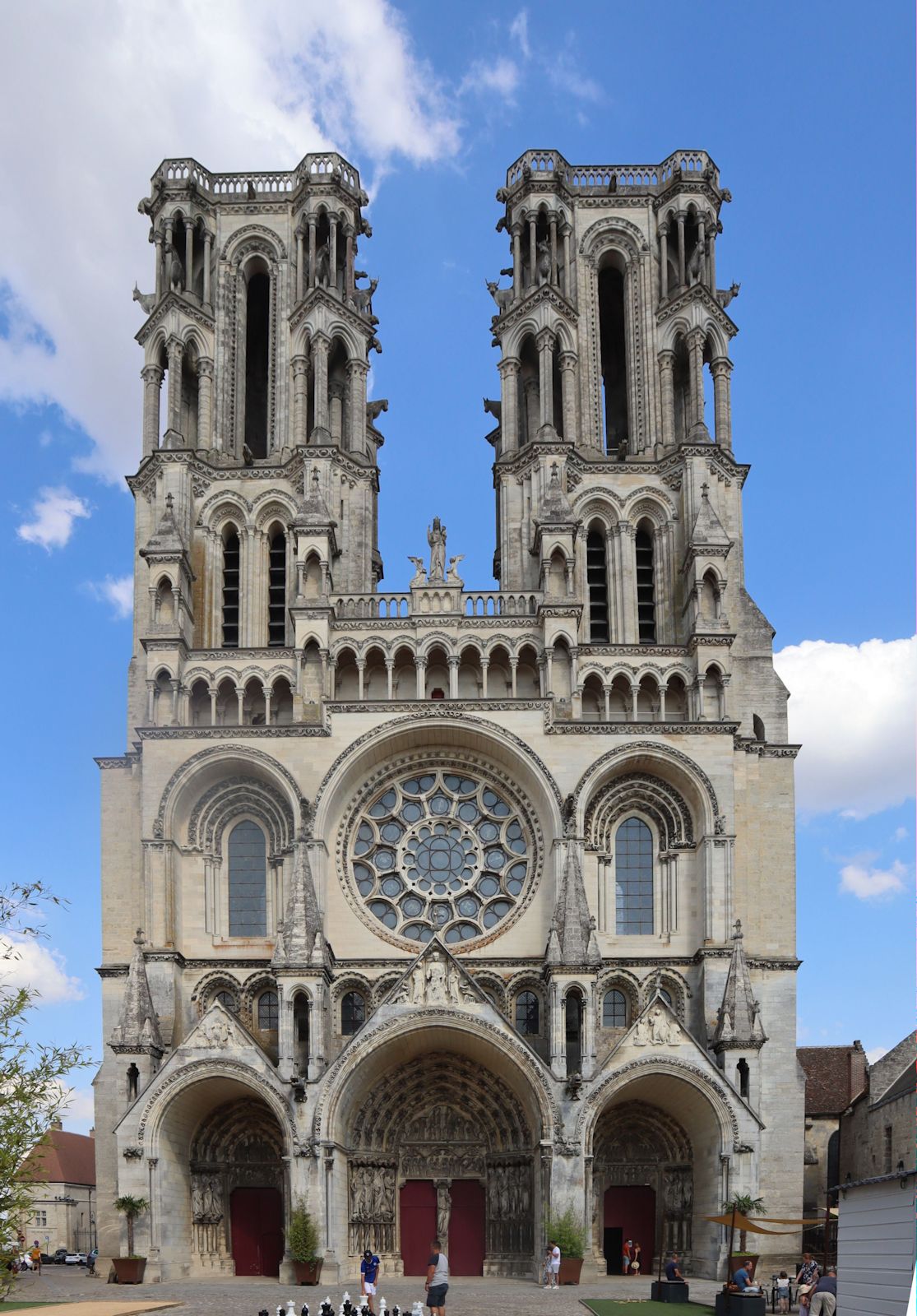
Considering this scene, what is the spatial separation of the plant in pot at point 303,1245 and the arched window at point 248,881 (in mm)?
7426

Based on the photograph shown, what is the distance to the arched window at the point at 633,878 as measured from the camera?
39719 mm

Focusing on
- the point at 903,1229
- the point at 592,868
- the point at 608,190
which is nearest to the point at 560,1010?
the point at 592,868

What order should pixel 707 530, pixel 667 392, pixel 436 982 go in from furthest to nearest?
pixel 667 392 → pixel 707 530 → pixel 436 982

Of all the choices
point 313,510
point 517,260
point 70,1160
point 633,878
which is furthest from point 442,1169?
point 70,1160

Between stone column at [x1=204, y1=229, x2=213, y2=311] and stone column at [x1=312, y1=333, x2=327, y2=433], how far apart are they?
11.7ft

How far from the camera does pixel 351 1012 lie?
3925 centimetres

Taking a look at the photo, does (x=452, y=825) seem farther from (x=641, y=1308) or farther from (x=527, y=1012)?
(x=641, y=1308)

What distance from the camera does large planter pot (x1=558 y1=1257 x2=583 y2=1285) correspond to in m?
34.0

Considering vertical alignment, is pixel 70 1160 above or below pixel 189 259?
below

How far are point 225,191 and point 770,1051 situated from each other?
29434mm

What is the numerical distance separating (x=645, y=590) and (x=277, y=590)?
33.4 feet

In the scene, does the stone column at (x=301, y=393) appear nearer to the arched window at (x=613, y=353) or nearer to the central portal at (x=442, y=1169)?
the arched window at (x=613, y=353)

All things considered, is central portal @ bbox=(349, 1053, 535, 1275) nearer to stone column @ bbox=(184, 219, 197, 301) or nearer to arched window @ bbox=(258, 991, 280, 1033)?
arched window @ bbox=(258, 991, 280, 1033)

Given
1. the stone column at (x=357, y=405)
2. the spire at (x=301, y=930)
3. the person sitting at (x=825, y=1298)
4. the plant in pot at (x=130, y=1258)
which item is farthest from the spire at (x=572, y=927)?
the person sitting at (x=825, y=1298)
